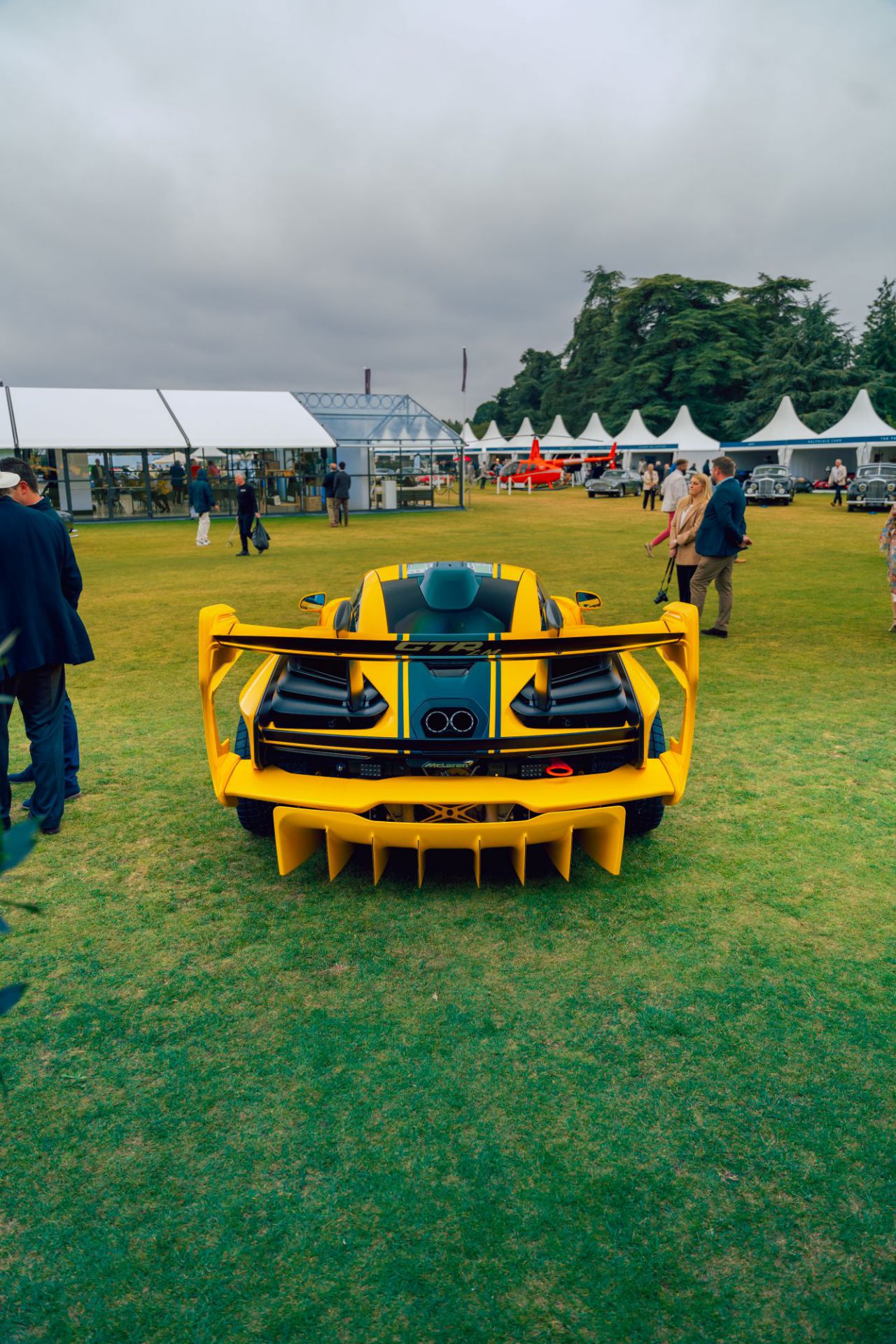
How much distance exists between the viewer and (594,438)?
58.8 meters

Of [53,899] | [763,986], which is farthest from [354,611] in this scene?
[763,986]

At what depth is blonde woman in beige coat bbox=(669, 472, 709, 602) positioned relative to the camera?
8.83m

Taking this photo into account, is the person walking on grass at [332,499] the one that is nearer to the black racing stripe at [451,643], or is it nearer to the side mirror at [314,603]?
the side mirror at [314,603]

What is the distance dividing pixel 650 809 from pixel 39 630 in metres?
3.09

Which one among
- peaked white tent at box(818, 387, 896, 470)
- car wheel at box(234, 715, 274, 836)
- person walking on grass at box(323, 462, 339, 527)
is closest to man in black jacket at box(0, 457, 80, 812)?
car wheel at box(234, 715, 274, 836)

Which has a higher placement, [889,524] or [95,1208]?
[889,524]

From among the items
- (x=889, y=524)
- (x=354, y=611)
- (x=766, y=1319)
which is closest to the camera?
(x=766, y=1319)

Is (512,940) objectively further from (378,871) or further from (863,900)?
(863,900)

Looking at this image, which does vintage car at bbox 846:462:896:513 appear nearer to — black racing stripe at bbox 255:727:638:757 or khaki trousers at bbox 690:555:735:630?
khaki trousers at bbox 690:555:735:630

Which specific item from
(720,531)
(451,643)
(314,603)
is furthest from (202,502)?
(451,643)

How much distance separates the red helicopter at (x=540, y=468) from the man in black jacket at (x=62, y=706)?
1728 inches

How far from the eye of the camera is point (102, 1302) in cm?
193

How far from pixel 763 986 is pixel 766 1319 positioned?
1.36 metres

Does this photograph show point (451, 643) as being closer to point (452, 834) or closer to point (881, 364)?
point (452, 834)
